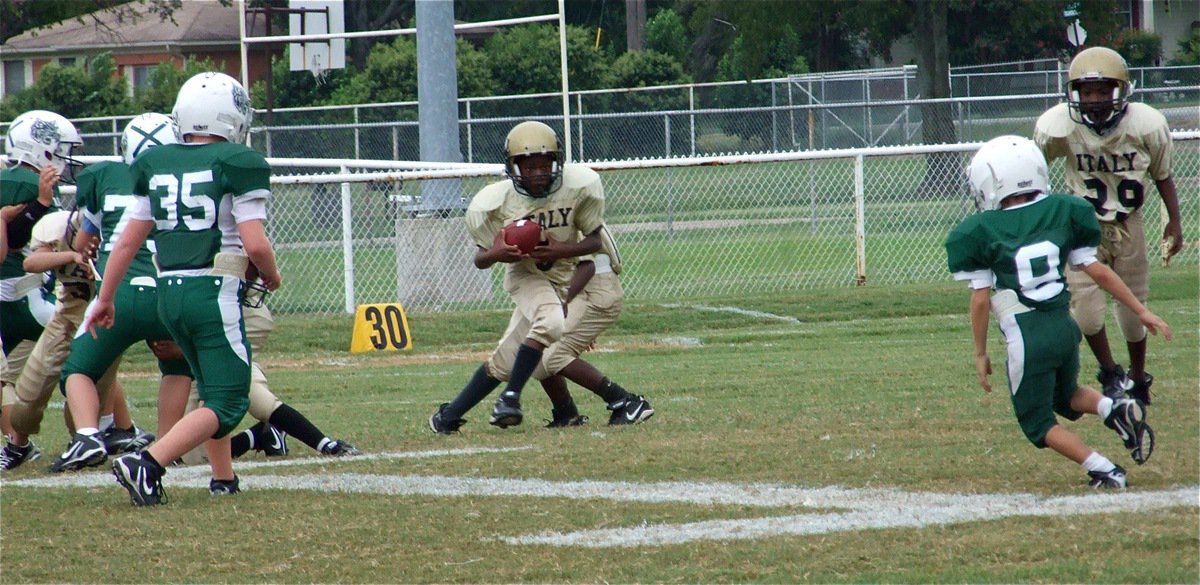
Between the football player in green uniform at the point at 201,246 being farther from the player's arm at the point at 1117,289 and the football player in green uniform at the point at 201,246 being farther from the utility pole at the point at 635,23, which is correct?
the utility pole at the point at 635,23

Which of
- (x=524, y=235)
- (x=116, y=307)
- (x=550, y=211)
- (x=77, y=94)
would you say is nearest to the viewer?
(x=116, y=307)

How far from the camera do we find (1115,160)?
26.2ft

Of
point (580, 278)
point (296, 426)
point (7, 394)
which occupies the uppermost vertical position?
point (580, 278)

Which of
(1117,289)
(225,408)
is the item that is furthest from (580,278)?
(1117,289)

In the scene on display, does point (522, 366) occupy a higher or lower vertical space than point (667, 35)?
lower

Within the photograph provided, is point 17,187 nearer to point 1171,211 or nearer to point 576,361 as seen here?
point 576,361

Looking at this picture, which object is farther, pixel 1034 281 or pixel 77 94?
pixel 77 94

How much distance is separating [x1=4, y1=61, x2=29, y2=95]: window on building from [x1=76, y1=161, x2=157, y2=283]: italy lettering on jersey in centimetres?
4510

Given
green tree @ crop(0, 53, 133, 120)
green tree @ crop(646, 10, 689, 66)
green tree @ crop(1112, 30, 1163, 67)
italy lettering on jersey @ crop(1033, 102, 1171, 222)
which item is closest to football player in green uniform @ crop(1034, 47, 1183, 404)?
italy lettering on jersey @ crop(1033, 102, 1171, 222)

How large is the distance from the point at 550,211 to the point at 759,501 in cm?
267

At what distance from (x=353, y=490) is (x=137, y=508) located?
2.71 feet

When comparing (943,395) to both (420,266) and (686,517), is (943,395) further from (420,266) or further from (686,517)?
(420,266)

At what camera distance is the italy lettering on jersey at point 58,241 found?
7613 mm

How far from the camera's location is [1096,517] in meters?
5.12
